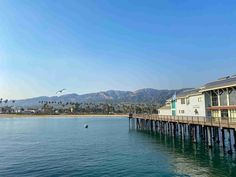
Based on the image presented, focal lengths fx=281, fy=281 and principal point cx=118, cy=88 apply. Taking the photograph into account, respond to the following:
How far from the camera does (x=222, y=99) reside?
46.9 metres

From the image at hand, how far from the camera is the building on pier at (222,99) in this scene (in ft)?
143

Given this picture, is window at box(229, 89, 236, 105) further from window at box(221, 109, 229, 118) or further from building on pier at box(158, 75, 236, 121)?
window at box(221, 109, 229, 118)

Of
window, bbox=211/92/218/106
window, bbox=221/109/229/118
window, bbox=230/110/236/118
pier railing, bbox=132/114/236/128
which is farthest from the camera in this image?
window, bbox=211/92/218/106

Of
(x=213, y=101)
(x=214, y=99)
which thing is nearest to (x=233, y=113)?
(x=214, y=99)

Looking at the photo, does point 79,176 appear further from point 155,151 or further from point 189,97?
point 189,97

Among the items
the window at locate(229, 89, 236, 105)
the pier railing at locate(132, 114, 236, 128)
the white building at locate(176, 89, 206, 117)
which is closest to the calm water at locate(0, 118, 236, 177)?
the pier railing at locate(132, 114, 236, 128)

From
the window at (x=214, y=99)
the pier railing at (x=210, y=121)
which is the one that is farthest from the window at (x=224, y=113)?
the pier railing at (x=210, y=121)

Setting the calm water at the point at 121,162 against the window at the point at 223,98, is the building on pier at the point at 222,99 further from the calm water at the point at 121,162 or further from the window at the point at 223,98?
the calm water at the point at 121,162

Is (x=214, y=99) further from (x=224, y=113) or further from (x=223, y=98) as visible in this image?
(x=224, y=113)

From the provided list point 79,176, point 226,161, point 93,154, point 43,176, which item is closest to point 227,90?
point 226,161

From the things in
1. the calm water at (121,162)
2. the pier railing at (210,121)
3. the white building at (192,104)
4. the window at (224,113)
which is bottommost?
the calm water at (121,162)

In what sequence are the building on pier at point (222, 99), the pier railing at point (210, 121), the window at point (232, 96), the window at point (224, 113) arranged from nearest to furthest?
the pier railing at point (210, 121)
the window at point (232, 96)
the building on pier at point (222, 99)
the window at point (224, 113)

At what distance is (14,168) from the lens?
3434 cm

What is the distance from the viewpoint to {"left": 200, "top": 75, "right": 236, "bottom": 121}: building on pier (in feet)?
143
